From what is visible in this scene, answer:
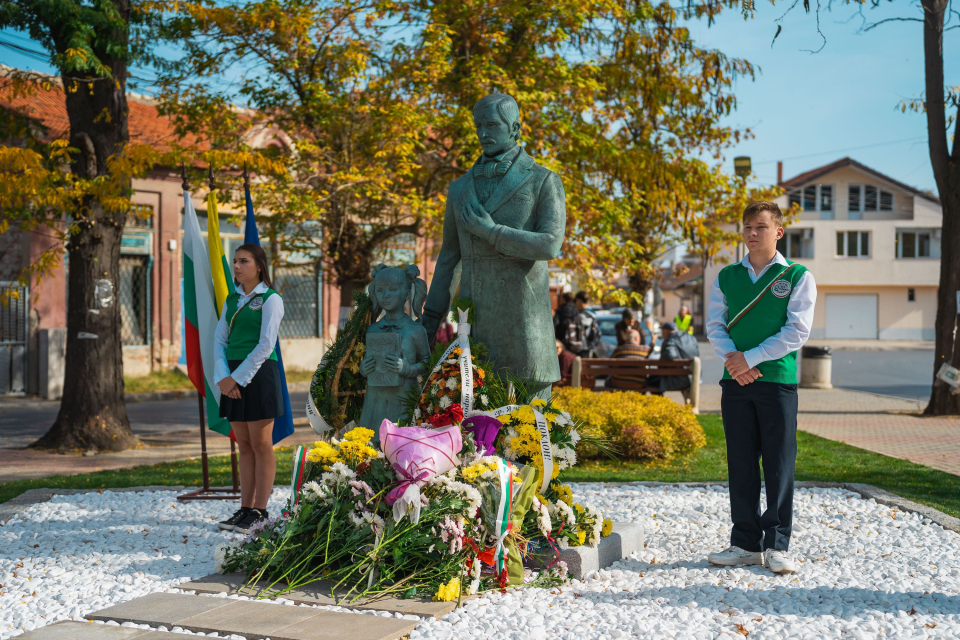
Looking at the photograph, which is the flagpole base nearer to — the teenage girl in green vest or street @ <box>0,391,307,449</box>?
the teenage girl in green vest

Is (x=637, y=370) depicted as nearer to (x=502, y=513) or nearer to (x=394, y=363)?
(x=394, y=363)

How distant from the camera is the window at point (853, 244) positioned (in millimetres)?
46312

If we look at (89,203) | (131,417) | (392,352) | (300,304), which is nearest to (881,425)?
(392,352)

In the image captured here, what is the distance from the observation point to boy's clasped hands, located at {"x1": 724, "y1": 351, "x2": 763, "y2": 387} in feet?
14.9

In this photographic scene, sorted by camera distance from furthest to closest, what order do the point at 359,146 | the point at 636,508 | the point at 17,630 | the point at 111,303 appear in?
the point at 359,146, the point at 111,303, the point at 636,508, the point at 17,630

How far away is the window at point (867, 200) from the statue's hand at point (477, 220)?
4550 cm

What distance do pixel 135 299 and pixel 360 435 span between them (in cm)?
1744

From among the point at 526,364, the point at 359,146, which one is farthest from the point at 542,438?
the point at 359,146

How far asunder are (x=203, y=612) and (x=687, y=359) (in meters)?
9.83

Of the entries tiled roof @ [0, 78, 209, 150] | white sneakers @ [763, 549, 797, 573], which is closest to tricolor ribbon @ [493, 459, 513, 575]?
white sneakers @ [763, 549, 797, 573]

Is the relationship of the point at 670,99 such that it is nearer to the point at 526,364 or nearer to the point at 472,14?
the point at 472,14

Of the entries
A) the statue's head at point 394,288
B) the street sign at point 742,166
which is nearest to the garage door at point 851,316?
the street sign at point 742,166

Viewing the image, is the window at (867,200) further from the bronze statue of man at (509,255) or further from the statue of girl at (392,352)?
the statue of girl at (392,352)

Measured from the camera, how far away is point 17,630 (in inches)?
145
